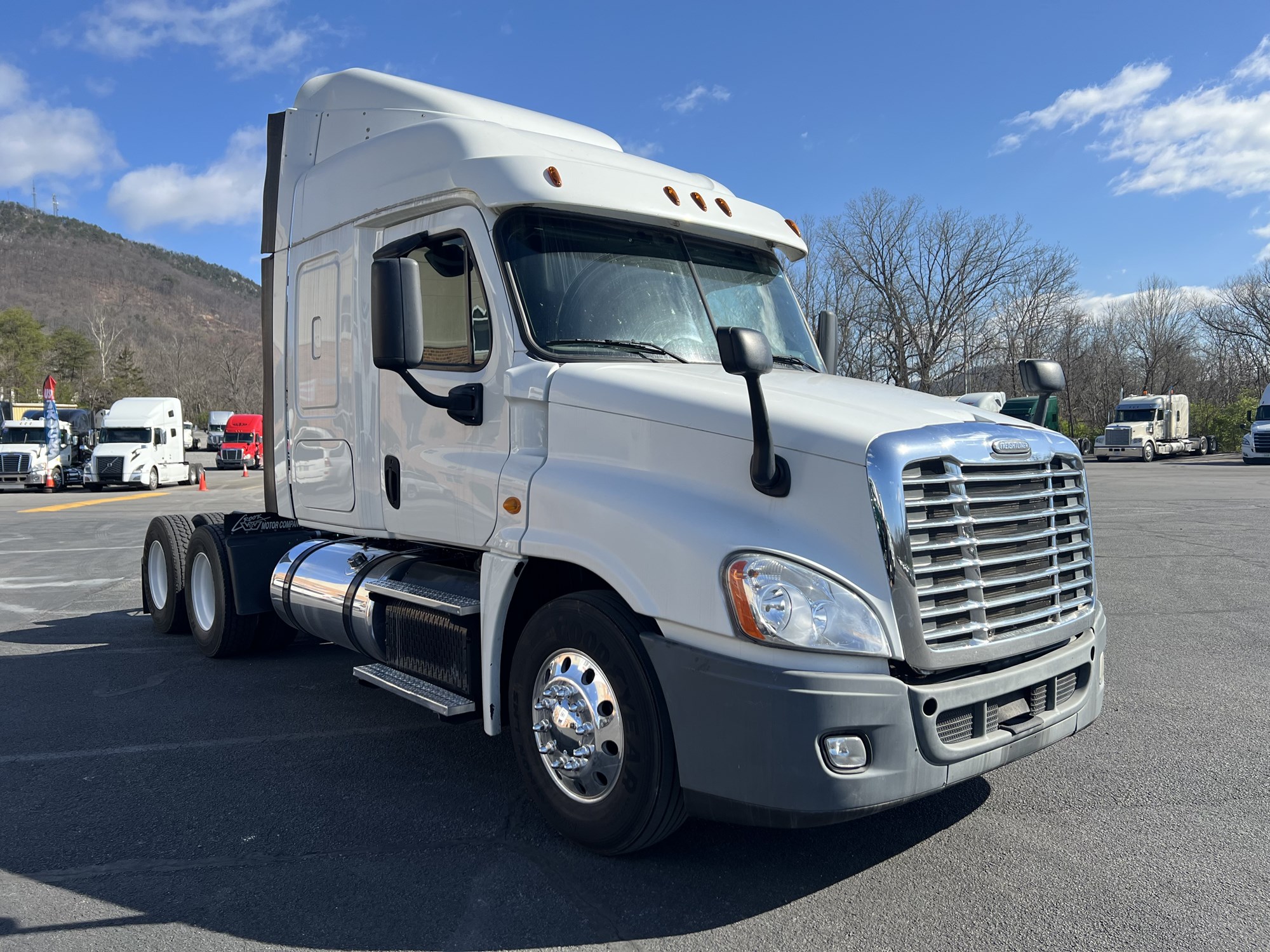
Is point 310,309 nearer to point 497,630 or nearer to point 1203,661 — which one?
point 497,630

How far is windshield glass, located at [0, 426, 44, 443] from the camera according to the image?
32.5 metres

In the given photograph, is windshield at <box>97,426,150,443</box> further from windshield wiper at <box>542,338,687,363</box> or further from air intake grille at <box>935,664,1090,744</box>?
air intake grille at <box>935,664,1090,744</box>

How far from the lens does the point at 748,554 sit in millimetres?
3174

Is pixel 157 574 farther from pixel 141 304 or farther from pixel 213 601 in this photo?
pixel 141 304

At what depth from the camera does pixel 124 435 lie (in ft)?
107

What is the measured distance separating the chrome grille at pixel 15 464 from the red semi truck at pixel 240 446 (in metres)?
15.9

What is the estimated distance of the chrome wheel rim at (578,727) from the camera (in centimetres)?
359

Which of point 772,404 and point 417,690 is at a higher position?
point 772,404

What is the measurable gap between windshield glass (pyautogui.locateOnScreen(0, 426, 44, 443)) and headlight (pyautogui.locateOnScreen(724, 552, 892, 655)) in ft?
119

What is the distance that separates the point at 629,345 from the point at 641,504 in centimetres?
100

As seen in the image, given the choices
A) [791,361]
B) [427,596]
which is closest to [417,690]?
[427,596]

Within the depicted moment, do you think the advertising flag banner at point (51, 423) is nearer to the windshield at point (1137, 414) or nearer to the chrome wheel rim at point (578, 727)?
the chrome wheel rim at point (578, 727)

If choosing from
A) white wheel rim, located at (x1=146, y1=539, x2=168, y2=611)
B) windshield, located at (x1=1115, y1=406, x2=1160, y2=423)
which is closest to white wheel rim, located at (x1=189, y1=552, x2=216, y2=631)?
white wheel rim, located at (x1=146, y1=539, x2=168, y2=611)

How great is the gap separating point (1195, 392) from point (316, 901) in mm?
83595
